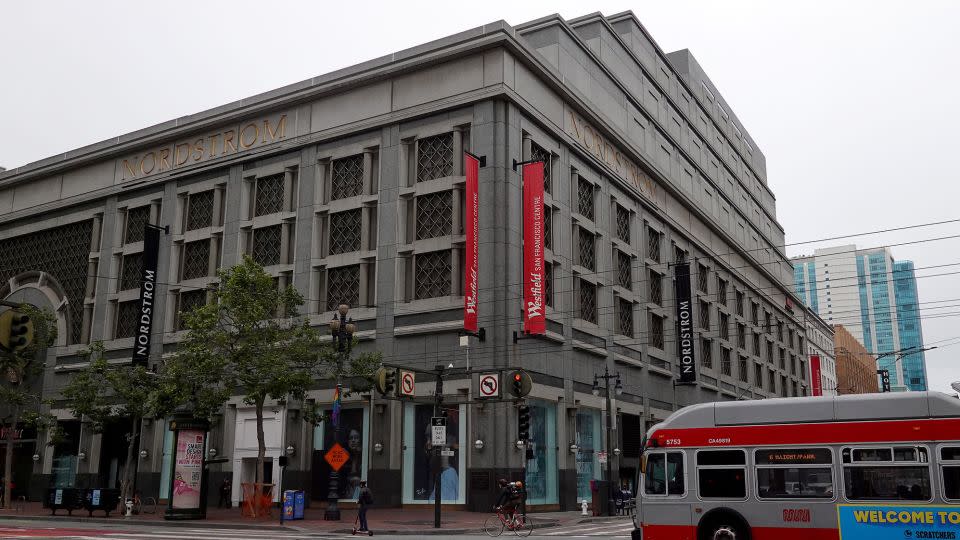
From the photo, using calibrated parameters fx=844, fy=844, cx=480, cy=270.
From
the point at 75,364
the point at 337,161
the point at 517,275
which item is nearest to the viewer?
the point at 517,275

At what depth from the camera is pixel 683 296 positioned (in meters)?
58.4

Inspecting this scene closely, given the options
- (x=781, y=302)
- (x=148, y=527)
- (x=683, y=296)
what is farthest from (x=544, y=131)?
(x=781, y=302)

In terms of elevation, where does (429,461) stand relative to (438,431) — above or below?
below

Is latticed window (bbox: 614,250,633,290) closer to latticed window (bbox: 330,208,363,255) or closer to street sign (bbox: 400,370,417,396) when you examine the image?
latticed window (bbox: 330,208,363,255)

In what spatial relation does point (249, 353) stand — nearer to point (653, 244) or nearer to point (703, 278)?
point (653, 244)

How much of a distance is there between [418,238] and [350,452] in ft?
37.8

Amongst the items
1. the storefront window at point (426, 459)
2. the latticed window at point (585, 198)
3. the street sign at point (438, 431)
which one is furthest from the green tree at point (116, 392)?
the latticed window at point (585, 198)

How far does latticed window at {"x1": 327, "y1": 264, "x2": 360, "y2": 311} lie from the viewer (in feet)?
150

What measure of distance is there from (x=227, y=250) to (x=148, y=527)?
21758 millimetres

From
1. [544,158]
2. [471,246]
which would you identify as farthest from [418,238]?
[544,158]

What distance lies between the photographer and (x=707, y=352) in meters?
68.1

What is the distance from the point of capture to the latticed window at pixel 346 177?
47188mm

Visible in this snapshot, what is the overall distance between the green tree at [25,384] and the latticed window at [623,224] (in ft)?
113

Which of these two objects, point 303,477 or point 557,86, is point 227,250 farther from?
point 557,86
